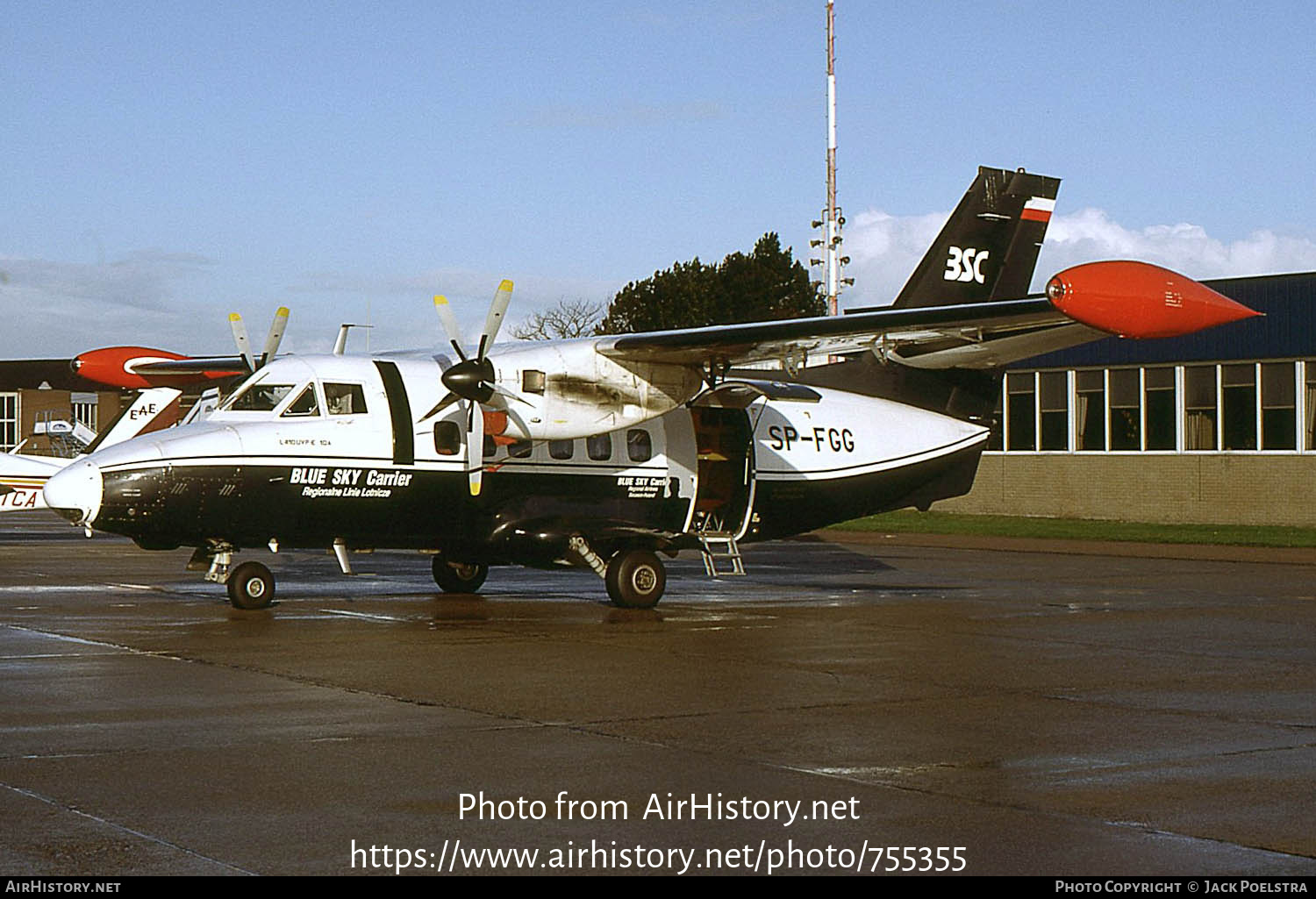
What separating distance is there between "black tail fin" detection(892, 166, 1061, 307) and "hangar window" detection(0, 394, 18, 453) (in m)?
88.8

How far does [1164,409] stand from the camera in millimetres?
44281

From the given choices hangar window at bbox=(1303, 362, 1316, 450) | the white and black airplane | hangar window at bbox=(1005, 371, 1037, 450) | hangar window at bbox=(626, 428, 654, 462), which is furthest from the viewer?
hangar window at bbox=(1005, 371, 1037, 450)

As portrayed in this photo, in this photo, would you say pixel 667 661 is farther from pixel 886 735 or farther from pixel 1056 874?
pixel 1056 874

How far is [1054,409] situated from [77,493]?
1416 inches

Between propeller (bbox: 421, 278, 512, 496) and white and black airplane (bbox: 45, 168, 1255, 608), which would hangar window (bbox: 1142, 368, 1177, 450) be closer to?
white and black airplane (bbox: 45, 168, 1255, 608)

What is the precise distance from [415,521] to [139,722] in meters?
8.06

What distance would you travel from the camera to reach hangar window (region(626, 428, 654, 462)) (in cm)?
1983

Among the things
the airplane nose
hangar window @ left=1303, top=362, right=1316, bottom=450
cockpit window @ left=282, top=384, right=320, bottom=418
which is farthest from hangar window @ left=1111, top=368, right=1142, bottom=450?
the airplane nose

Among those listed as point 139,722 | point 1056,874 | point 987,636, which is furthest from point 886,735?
point 987,636

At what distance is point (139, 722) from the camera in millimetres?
10305

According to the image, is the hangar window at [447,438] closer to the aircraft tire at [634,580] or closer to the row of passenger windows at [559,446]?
the row of passenger windows at [559,446]

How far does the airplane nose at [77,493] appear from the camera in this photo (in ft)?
53.5

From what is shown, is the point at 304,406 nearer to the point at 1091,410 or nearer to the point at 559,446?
the point at 559,446

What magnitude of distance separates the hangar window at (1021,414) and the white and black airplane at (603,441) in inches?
1042
